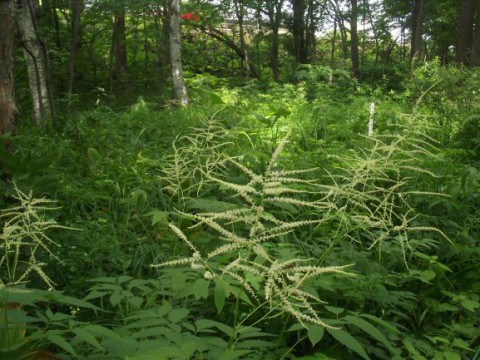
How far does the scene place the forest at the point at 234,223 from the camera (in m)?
1.59

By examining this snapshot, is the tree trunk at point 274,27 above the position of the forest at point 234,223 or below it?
above

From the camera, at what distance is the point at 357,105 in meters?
8.04

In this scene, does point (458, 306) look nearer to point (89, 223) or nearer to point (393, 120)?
point (89, 223)

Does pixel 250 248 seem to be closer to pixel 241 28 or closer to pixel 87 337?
pixel 87 337

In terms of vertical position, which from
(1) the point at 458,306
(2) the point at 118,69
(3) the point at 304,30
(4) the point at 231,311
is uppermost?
(3) the point at 304,30

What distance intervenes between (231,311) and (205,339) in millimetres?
874

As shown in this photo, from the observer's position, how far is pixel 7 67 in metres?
3.92

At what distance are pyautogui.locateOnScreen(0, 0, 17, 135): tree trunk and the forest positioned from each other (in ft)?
0.04

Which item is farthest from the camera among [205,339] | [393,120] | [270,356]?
[393,120]

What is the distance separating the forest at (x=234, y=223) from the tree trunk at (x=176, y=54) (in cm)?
3

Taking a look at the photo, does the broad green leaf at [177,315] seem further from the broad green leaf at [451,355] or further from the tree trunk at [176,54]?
the tree trunk at [176,54]

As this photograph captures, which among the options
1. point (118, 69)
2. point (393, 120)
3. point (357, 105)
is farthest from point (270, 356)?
point (118, 69)

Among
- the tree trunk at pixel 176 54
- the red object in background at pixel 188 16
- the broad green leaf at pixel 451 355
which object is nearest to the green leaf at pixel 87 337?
the broad green leaf at pixel 451 355

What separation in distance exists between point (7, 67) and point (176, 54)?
18.5ft
